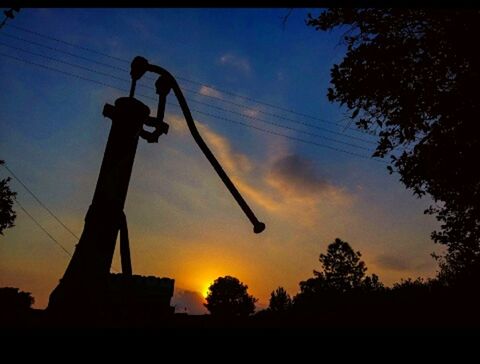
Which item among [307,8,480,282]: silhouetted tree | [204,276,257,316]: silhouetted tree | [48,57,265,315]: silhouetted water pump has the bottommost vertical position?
[48,57,265,315]: silhouetted water pump

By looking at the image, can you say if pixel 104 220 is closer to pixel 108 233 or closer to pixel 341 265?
pixel 108 233

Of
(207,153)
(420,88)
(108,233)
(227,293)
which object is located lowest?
(108,233)

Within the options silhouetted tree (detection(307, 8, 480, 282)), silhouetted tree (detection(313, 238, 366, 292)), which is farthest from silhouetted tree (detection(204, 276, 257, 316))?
silhouetted tree (detection(307, 8, 480, 282))

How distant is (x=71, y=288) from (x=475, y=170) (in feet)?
38.6

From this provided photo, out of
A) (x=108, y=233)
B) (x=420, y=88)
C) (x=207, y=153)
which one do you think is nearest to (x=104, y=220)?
(x=108, y=233)

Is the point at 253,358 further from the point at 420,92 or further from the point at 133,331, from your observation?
the point at 420,92

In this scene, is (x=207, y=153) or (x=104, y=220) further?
(x=207, y=153)

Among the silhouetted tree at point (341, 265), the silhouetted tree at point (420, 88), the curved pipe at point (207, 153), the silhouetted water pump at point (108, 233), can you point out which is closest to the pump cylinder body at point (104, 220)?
the silhouetted water pump at point (108, 233)

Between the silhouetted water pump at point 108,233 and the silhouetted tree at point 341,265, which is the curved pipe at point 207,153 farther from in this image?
the silhouetted tree at point 341,265

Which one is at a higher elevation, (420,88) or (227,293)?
(227,293)

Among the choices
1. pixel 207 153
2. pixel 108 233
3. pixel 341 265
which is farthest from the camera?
pixel 341 265

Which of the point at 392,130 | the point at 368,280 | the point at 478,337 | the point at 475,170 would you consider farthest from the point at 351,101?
the point at 368,280

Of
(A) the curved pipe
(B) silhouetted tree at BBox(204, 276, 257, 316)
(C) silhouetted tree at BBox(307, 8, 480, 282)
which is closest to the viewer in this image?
(A) the curved pipe

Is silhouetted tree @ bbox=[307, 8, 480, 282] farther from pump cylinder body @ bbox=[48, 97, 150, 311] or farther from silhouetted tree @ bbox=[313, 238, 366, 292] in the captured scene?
silhouetted tree @ bbox=[313, 238, 366, 292]
